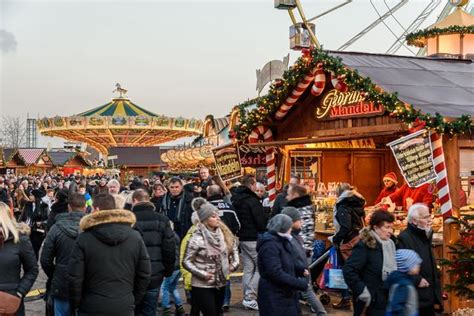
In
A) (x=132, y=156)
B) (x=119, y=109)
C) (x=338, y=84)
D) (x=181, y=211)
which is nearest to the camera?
(x=181, y=211)

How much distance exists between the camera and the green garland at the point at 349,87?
8781 millimetres

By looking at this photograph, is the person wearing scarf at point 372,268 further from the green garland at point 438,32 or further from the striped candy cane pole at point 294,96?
the green garland at point 438,32

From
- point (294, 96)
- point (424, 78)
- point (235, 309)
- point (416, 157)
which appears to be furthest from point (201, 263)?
point (294, 96)

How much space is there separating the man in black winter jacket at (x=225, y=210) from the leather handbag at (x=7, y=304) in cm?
350

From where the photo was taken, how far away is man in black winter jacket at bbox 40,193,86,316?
20.1 ft

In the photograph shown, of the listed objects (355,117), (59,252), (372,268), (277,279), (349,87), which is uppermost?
(349,87)

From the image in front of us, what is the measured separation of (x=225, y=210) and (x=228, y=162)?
5.68 m

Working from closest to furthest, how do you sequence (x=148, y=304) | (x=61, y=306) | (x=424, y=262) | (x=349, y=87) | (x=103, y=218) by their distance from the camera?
1. (x=103, y=218)
2. (x=424, y=262)
3. (x=61, y=306)
4. (x=148, y=304)
5. (x=349, y=87)

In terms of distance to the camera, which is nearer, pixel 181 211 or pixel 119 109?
pixel 181 211

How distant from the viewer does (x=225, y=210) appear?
8828 millimetres

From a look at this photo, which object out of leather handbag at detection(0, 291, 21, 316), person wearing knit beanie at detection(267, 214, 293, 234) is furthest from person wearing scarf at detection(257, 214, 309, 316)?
leather handbag at detection(0, 291, 21, 316)

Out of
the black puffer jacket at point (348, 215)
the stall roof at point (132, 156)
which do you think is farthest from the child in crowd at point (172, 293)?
the stall roof at point (132, 156)

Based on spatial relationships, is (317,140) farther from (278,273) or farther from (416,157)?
(278,273)

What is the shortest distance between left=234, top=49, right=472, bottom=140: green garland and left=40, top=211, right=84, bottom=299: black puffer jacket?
16.2ft
